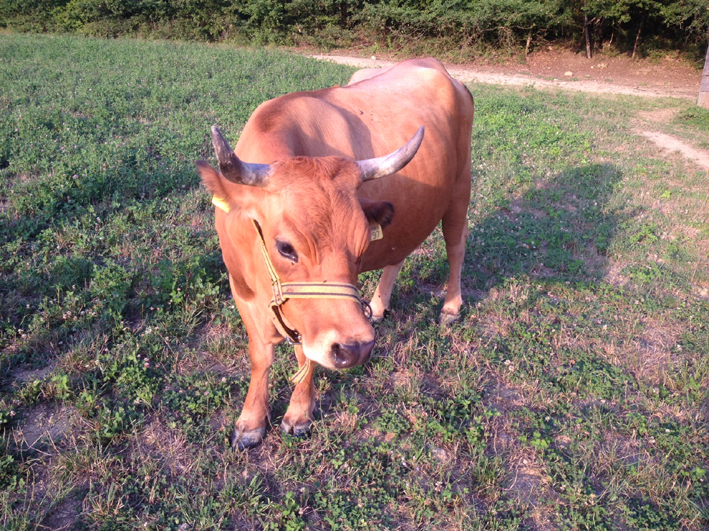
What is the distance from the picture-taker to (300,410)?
3.38m

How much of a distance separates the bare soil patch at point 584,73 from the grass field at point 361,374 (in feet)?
48.4

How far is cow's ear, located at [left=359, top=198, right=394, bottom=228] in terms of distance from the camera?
2.61m

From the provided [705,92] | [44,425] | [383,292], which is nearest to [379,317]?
[383,292]

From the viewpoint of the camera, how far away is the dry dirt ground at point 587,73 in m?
20.0

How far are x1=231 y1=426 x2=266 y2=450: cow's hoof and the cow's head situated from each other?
3.89 feet

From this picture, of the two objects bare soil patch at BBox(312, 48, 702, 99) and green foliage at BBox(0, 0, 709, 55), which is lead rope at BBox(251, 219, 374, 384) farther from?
green foliage at BBox(0, 0, 709, 55)

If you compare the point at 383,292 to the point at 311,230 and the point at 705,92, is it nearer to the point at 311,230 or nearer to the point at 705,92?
the point at 311,230

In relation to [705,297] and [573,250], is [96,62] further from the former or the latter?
[705,297]

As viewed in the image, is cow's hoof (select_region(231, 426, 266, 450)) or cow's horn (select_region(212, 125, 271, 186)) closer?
cow's horn (select_region(212, 125, 271, 186))

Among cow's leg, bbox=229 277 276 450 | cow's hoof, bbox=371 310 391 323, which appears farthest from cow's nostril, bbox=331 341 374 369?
cow's hoof, bbox=371 310 391 323

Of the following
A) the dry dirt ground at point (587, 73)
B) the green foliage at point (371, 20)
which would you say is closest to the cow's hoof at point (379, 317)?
the dry dirt ground at point (587, 73)

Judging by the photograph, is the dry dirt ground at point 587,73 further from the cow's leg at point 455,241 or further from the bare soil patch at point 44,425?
the bare soil patch at point 44,425

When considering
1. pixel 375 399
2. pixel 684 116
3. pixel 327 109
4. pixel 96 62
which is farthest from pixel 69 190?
pixel 684 116

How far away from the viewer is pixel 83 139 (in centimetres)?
738
